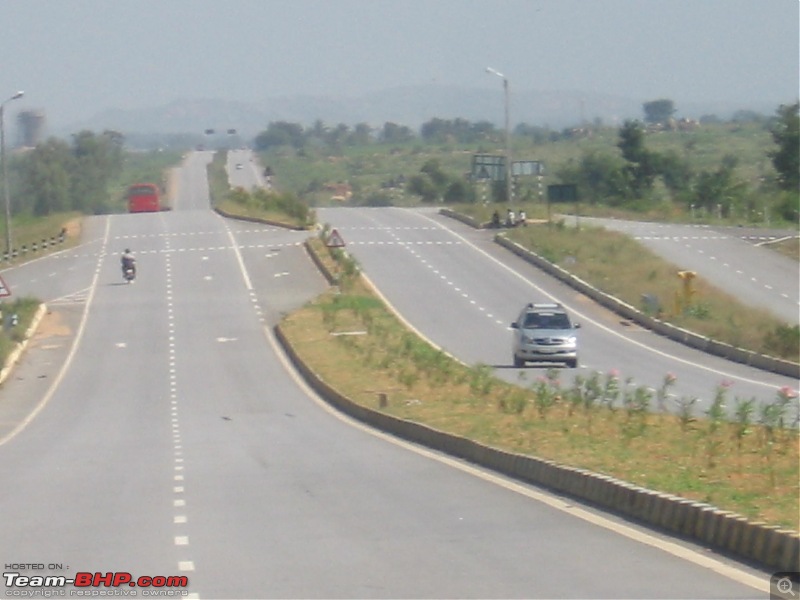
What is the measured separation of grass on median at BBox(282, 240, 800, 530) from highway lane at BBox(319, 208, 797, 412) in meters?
2.13

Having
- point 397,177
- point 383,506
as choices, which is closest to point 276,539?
point 383,506

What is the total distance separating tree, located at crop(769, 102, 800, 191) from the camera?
10000 centimetres

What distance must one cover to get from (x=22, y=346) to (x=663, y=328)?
803 inches

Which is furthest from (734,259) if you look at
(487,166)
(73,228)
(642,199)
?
(642,199)

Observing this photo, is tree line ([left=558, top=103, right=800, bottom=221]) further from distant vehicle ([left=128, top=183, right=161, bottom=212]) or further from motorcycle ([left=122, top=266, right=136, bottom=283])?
motorcycle ([left=122, top=266, right=136, bottom=283])

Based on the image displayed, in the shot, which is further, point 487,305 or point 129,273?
point 129,273

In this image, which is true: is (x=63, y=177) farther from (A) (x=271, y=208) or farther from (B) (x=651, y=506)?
(B) (x=651, y=506)

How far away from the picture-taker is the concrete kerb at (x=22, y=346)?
130 feet

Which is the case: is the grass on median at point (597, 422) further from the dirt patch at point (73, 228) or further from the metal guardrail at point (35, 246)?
the dirt patch at point (73, 228)

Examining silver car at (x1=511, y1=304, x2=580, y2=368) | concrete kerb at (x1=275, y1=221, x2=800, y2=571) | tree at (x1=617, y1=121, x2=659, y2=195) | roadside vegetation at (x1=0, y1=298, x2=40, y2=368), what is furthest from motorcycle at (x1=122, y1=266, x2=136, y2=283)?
tree at (x1=617, y1=121, x2=659, y2=195)

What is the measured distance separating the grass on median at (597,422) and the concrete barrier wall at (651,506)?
1.09ft

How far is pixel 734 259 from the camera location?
63.2 metres

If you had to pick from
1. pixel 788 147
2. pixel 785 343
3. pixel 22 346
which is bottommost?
pixel 785 343

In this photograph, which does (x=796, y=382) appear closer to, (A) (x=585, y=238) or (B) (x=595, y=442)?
(B) (x=595, y=442)
